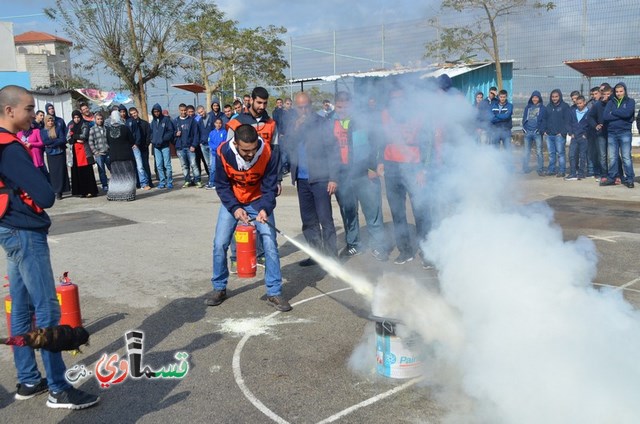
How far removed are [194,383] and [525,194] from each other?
375 inches

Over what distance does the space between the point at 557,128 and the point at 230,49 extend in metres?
18.3

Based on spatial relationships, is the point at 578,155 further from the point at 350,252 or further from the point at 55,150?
the point at 55,150

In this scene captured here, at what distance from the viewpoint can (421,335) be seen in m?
4.30

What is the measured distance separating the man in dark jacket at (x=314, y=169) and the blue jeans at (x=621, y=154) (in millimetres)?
8466

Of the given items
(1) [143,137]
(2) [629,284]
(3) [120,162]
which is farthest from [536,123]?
(3) [120,162]

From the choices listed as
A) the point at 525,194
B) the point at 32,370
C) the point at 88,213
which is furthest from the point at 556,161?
the point at 32,370

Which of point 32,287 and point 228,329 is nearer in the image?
point 32,287

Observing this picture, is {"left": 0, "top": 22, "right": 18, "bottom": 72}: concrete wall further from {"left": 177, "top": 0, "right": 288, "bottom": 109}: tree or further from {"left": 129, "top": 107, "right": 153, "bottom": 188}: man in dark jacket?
{"left": 129, "top": 107, "right": 153, "bottom": 188}: man in dark jacket

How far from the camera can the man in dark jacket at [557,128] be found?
48.0ft

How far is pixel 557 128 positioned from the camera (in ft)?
48.4

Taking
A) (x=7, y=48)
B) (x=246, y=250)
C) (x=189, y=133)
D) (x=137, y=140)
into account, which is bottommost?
(x=246, y=250)

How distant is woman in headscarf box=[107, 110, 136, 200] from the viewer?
1358cm

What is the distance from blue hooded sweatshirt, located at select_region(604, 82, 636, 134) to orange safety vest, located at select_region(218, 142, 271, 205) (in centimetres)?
990

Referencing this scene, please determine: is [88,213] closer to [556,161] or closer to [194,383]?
[194,383]
